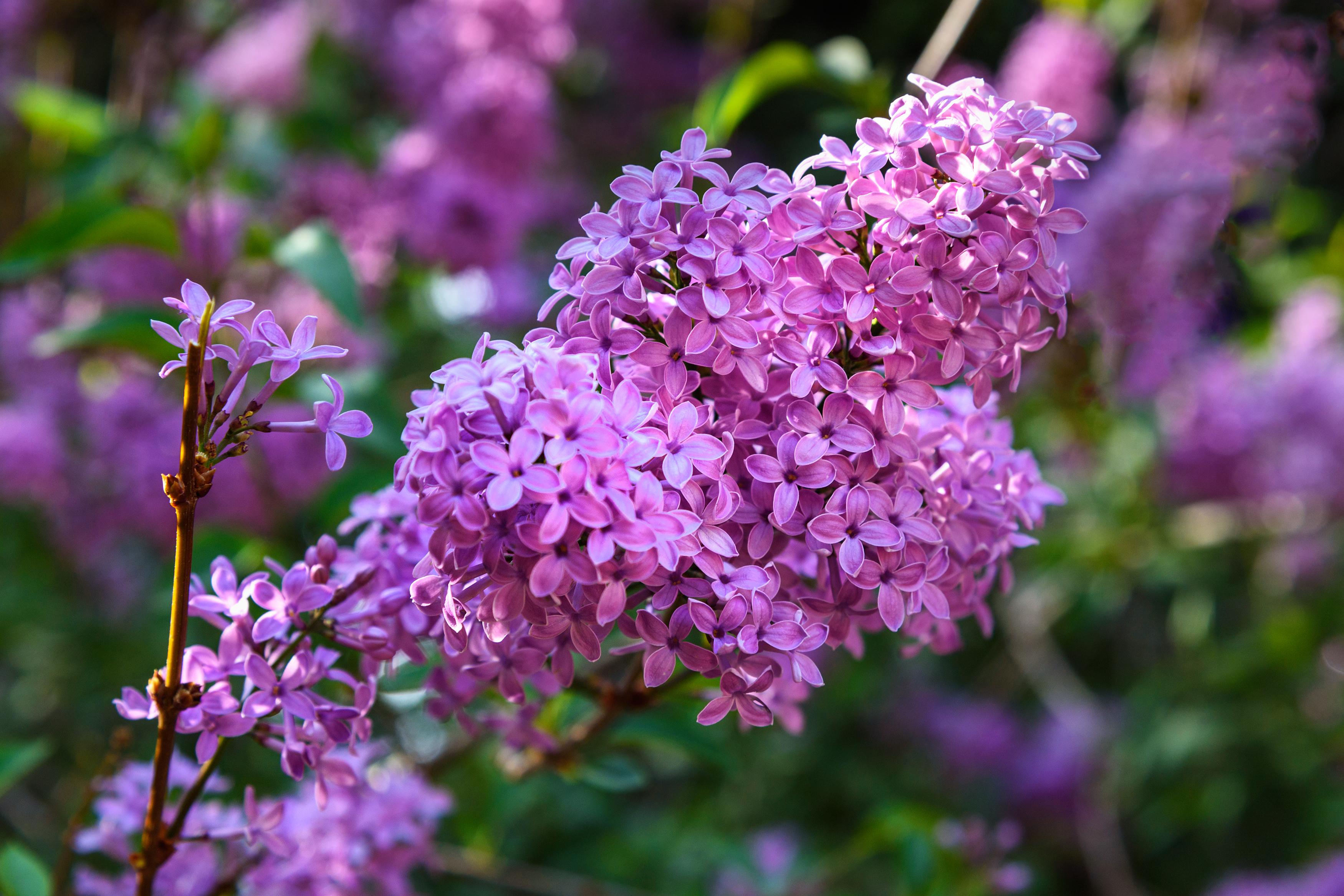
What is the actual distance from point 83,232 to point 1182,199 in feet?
4.68

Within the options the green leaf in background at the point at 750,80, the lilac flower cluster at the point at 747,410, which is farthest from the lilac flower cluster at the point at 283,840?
the green leaf in background at the point at 750,80

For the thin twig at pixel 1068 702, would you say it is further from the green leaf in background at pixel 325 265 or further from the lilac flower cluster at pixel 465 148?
the green leaf in background at pixel 325 265

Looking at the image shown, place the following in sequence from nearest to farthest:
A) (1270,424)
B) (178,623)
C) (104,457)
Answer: (178,623), (104,457), (1270,424)

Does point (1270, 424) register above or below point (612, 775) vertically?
above

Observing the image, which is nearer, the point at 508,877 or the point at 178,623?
the point at 178,623

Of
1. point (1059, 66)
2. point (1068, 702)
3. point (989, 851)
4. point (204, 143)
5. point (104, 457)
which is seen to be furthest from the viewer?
point (1068, 702)

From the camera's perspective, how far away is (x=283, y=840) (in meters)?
0.75

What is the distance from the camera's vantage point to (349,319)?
1.16 metres

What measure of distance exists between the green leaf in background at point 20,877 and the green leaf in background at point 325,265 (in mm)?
591

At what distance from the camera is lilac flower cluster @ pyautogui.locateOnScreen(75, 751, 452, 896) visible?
0.74m

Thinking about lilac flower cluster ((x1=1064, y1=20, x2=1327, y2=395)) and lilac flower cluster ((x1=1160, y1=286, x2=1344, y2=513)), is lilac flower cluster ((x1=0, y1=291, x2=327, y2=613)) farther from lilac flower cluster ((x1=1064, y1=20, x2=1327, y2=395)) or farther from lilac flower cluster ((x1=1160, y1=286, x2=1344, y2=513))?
lilac flower cluster ((x1=1160, y1=286, x2=1344, y2=513))

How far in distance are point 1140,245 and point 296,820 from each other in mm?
1335

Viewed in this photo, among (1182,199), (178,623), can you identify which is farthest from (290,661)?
(1182,199)

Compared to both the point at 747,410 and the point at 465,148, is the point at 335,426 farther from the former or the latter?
the point at 465,148
